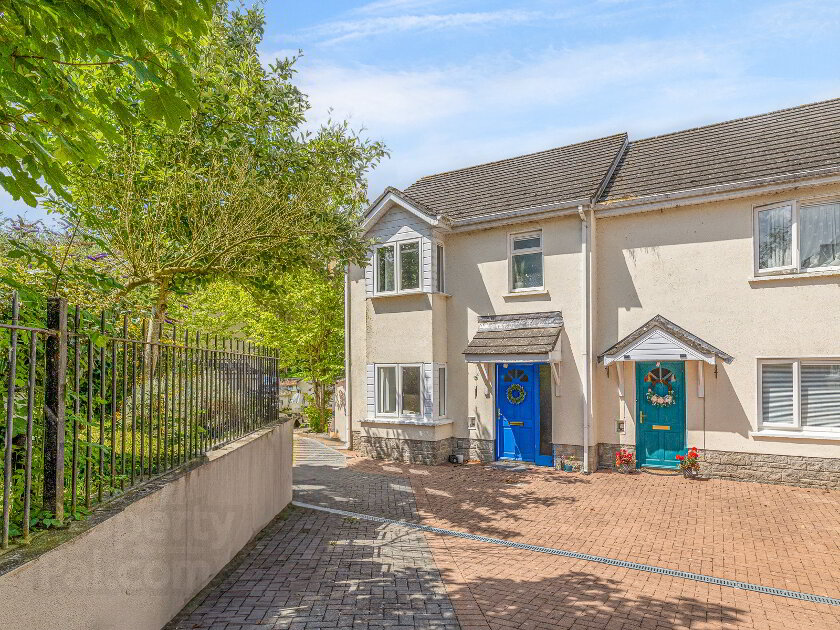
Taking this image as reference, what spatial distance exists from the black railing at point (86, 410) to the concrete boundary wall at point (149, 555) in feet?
0.84

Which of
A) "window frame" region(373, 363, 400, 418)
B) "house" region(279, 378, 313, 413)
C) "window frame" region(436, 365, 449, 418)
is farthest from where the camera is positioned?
"house" region(279, 378, 313, 413)

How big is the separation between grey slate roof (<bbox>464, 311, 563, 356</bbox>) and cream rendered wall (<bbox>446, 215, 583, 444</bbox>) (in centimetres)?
20

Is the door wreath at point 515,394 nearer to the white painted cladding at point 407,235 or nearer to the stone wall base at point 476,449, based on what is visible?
the stone wall base at point 476,449

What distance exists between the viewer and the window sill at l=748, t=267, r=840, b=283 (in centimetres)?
1146

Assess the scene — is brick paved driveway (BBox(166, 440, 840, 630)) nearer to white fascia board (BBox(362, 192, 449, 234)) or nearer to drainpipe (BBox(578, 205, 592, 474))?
drainpipe (BBox(578, 205, 592, 474))

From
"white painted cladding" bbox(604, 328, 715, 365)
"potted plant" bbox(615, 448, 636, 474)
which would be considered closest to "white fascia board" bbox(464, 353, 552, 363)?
"white painted cladding" bbox(604, 328, 715, 365)

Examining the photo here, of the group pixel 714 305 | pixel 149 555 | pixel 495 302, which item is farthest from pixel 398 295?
pixel 149 555

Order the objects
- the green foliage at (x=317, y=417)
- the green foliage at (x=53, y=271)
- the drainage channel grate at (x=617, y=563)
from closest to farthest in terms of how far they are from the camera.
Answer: the green foliage at (x=53, y=271)
the drainage channel grate at (x=617, y=563)
the green foliage at (x=317, y=417)

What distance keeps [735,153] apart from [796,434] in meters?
6.86

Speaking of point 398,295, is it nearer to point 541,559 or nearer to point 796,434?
point 541,559

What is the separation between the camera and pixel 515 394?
49.4ft

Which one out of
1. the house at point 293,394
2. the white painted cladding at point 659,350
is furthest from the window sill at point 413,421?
the house at point 293,394

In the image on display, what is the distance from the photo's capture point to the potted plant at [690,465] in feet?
41.0

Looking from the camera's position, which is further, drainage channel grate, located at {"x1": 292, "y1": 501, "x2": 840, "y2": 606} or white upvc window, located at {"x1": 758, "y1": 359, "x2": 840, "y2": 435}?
white upvc window, located at {"x1": 758, "y1": 359, "x2": 840, "y2": 435}
